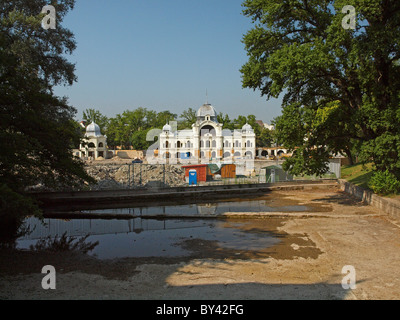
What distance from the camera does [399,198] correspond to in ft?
56.6

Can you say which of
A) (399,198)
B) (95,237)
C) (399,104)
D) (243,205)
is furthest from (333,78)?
(95,237)

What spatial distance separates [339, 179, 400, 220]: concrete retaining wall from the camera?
15.7 meters

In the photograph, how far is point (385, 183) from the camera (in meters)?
18.3

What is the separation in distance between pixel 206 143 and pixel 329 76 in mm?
62501

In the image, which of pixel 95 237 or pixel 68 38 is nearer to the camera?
pixel 95 237

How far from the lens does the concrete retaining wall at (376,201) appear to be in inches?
620

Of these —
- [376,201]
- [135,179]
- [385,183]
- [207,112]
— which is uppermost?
[207,112]

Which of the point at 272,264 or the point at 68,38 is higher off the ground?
the point at 68,38

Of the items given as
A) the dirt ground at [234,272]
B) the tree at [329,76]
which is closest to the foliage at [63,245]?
the dirt ground at [234,272]

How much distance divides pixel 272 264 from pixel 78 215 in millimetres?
12952

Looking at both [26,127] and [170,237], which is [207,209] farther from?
[26,127]

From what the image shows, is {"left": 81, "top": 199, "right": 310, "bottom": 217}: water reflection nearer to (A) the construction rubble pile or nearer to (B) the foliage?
(B) the foliage

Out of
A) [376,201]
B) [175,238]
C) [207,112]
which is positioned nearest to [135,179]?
[175,238]
